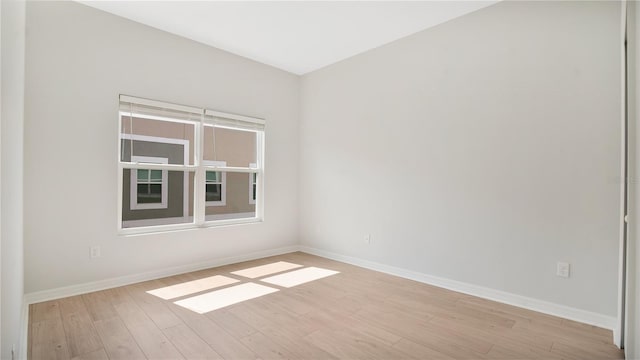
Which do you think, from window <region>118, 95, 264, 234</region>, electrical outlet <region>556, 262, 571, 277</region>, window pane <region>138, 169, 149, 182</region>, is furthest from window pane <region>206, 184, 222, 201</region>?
electrical outlet <region>556, 262, 571, 277</region>

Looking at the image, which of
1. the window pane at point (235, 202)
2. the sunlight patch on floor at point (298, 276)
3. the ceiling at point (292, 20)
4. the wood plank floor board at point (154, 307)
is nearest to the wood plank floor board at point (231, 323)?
the wood plank floor board at point (154, 307)

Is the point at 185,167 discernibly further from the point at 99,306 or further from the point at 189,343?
the point at 189,343

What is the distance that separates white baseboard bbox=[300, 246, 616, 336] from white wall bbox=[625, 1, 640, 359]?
54 centimetres

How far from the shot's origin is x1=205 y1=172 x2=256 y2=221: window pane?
4191 mm

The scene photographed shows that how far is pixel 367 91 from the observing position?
159 inches

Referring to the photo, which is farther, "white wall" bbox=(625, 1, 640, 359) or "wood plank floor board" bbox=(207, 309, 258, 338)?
"wood plank floor board" bbox=(207, 309, 258, 338)

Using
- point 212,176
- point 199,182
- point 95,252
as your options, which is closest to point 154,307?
Answer: point 95,252

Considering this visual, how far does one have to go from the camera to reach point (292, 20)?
331 centimetres

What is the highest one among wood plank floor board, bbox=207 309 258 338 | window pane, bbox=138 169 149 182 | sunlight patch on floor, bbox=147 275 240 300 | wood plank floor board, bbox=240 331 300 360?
Result: window pane, bbox=138 169 149 182

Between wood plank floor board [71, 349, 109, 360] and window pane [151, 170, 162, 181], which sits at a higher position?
window pane [151, 170, 162, 181]

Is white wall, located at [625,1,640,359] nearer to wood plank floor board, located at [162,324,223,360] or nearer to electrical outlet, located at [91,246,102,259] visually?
wood plank floor board, located at [162,324,223,360]

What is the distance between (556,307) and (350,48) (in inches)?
136

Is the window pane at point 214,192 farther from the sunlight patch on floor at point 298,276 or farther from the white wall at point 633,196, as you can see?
the white wall at point 633,196

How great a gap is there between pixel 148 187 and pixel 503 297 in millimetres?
3833
